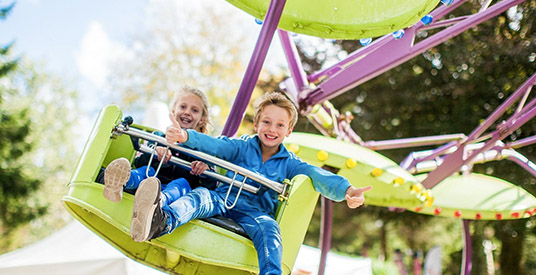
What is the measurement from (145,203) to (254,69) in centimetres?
146

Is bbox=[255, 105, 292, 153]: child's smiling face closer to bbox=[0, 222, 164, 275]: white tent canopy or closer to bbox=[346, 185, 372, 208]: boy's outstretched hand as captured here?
bbox=[346, 185, 372, 208]: boy's outstretched hand

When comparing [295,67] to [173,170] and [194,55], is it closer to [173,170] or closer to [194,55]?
[173,170]

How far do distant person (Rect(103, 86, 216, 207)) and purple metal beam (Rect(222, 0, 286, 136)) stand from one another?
274mm

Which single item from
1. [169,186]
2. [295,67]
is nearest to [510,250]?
[295,67]

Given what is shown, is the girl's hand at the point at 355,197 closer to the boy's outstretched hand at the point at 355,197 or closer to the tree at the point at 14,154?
the boy's outstretched hand at the point at 355,197

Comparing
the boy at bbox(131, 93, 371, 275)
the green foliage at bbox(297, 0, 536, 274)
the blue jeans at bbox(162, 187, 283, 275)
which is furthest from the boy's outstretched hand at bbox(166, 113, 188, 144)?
the green foliage at bbox(297, 0, 536, 274)

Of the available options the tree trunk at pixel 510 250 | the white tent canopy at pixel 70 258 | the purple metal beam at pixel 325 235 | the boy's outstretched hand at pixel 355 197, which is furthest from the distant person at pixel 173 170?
the tree trunk at pixel 510 250

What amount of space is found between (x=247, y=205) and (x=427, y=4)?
1.91 m

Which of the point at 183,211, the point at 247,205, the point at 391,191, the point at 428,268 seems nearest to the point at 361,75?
the point at 391,191

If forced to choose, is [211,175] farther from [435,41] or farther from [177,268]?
[435,41]

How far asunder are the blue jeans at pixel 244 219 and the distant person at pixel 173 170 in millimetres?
127

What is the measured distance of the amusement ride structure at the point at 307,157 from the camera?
2826 mm

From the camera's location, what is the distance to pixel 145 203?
7.62 feet

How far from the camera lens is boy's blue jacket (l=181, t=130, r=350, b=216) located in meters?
2.93
